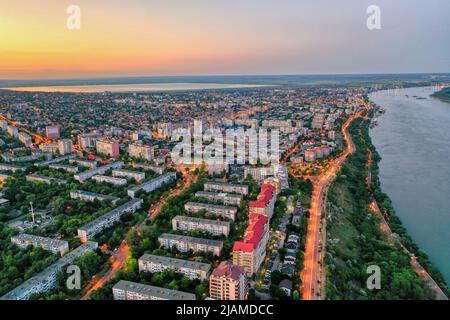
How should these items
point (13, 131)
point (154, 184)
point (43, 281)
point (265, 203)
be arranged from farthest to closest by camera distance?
1. point (13, 131)
2. point (154, 184)
3. point (265, 203)
4. point (43, 281)

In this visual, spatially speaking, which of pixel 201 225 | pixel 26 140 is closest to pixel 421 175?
pixel 201 225

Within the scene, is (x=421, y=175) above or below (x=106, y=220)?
above

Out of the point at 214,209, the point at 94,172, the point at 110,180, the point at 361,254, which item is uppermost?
the point at 94,172

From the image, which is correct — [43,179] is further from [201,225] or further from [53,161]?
[201,225]

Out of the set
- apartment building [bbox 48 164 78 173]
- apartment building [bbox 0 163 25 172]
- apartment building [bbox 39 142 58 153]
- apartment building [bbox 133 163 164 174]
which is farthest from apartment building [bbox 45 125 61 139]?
apartment building [bbox 133 163 164 174]

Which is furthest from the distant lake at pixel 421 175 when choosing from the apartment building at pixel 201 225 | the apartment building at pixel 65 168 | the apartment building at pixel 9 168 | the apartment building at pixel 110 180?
the apartment building at pixel 9 168

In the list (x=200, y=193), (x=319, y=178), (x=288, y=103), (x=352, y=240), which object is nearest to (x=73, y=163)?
(x=200, y=193)

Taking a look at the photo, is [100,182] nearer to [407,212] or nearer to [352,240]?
[352,240]
